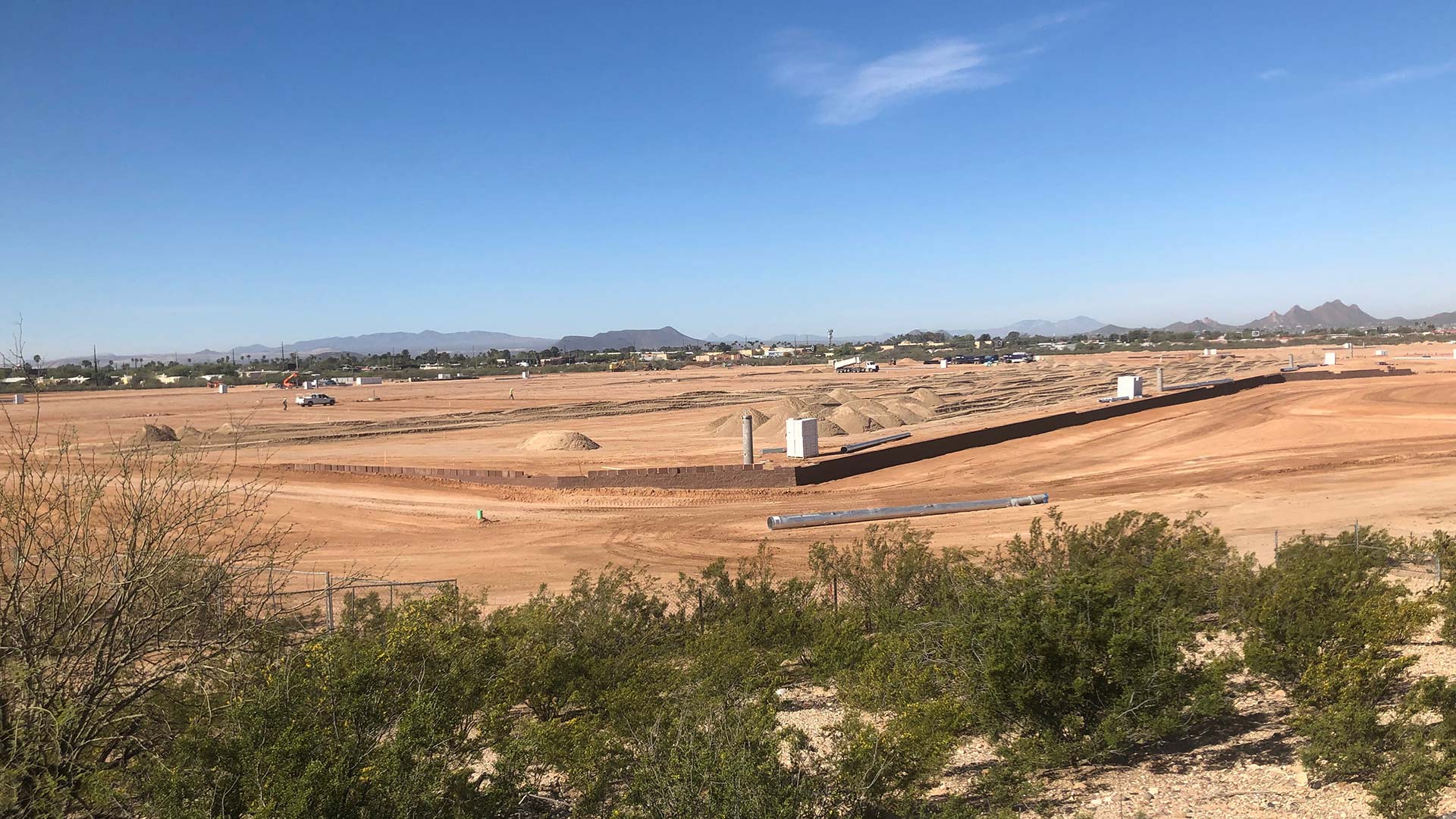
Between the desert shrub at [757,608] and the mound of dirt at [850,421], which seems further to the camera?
the mound of dirt at [850,421]

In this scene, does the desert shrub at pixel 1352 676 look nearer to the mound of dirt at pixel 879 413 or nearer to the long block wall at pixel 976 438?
the long block wall at pixel 976 438

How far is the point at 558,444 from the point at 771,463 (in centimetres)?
1276

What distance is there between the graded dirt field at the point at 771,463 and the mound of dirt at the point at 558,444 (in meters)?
0.26

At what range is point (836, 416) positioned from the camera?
46031mm

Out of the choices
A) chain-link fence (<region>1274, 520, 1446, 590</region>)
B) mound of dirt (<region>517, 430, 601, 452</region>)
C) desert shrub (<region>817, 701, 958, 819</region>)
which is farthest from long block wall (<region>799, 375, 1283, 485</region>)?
desert shrub (<region>817, 701, 958, 819</region>)

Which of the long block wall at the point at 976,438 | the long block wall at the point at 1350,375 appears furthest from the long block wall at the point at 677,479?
the long block wall at the point at 1350,375

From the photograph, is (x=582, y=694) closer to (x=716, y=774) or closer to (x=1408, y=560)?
(x=716, y=774)

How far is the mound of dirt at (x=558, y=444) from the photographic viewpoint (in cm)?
4091

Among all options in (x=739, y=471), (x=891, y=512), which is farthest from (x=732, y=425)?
(x=891, y=512)

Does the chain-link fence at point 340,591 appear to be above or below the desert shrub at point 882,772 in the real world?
below

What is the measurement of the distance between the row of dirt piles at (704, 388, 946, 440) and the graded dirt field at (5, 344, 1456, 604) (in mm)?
284

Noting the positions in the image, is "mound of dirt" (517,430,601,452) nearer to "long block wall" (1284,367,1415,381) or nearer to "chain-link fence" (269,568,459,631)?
"chain-link fence" (269,568,459,631)

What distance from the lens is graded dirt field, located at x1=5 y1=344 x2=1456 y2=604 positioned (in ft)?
74.9

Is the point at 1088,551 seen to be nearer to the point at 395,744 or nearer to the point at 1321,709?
the point at 1321,709
